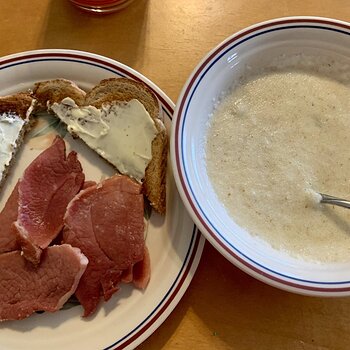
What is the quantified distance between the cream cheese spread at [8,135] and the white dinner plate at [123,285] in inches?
2.0

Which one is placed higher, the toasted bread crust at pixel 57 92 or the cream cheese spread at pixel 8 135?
the toasted bread crust at pixel 57 92

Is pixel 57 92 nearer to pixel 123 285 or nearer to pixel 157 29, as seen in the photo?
pixel 157 29

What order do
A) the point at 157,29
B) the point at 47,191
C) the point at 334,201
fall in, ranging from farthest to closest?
the point at 157,29, the point at 47,191, the point at 334,201

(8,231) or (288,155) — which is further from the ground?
(288,155)

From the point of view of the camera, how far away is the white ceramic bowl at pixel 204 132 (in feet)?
3.84

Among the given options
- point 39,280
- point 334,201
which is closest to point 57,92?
point 39,280

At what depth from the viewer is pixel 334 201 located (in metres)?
1.29

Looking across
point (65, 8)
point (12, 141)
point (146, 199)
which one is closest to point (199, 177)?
point (146, 199)

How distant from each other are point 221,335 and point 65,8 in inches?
40.6

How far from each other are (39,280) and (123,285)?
0.20m

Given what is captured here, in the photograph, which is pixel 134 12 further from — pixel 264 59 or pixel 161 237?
pixel 161 237

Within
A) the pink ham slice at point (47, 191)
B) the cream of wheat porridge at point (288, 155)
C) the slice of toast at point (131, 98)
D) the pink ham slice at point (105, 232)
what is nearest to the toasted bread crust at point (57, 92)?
the slice of toast at point (131, 98)

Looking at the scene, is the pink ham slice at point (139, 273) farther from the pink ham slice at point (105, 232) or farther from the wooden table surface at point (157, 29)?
the wooden table surface at point (157, 29)

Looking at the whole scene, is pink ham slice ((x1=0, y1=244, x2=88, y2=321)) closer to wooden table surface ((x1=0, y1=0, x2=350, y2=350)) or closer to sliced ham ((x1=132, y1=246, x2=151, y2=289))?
sliced ham ((x1=132, y1=246, x2=151, y2=289))
